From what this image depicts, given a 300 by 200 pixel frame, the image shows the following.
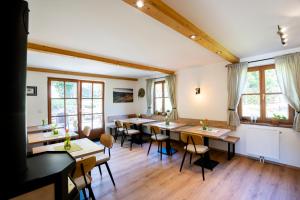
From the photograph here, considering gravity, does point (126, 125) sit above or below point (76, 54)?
below

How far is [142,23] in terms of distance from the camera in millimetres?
1974

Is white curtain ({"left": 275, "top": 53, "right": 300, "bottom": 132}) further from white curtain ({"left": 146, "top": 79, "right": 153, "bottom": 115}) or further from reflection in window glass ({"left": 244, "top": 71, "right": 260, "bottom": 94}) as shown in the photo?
white curtain ({"left": 146, "top": 79, "right": 153, "bottom": 115})

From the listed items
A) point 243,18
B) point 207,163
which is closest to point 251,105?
point 207,163

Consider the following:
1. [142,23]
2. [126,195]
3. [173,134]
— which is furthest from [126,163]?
[142,23]

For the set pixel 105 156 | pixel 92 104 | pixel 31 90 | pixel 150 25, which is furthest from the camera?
pixel 92 104

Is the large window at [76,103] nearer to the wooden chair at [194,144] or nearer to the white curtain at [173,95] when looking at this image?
the white curtain at [173,95]

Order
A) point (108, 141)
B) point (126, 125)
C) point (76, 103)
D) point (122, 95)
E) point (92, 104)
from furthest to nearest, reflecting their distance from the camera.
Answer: point (122, 95) < point (92, 104) < point (76, 103) < point (126, 125) < point (108, 141)

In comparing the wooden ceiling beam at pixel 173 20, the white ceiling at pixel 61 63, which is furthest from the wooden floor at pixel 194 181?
the white ceiling at pixel 61 63

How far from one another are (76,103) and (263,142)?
216 inches

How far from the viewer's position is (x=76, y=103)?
5.27 m

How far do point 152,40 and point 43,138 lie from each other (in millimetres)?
2812

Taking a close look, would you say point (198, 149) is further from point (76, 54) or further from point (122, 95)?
point (122, 95)

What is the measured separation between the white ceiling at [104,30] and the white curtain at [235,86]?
91 cm

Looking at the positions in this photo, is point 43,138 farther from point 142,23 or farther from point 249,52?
point 249,52
